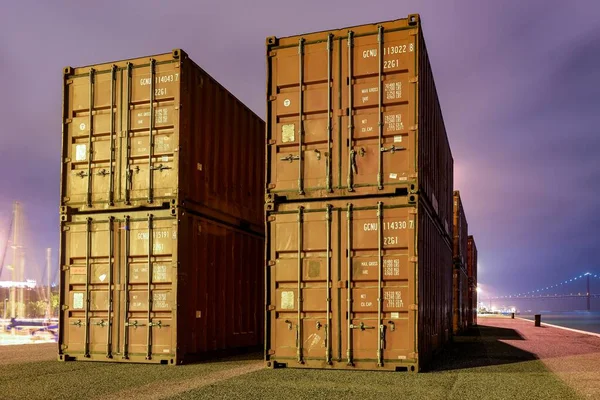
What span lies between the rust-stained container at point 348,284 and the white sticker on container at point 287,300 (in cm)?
2

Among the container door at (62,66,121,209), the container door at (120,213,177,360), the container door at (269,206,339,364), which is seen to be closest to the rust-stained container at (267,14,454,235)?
the container door at (269,206,339,364)

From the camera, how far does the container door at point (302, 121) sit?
36.7 ft

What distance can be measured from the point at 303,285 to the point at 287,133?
9.29 feet

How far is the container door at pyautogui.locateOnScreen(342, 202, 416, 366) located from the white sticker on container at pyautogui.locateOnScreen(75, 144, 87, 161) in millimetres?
5712

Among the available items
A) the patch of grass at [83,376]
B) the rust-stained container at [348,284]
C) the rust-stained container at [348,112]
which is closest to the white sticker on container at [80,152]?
the rust-stained container at [348,112]

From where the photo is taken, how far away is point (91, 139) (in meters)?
12.6

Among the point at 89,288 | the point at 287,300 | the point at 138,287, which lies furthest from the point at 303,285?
the point at 89,288

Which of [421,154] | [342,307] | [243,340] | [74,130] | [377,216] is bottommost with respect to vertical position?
[243,340]

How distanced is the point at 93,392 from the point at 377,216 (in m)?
5.33

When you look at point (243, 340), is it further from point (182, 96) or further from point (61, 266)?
point (182, 96)

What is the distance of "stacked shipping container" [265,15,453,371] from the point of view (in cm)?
1052

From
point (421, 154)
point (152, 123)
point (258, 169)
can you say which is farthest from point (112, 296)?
point (421, 154)

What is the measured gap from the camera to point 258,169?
1586cm

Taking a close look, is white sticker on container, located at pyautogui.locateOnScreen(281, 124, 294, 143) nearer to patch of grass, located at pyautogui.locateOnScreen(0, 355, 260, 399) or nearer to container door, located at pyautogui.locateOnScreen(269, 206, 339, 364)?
container door, located at pyautogui.locateOnScreen(269, 206, 339, 364)
